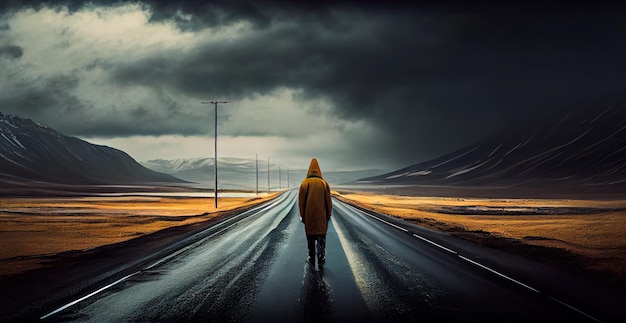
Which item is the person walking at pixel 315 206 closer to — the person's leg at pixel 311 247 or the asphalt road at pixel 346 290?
the person's leg at pixel 311 247

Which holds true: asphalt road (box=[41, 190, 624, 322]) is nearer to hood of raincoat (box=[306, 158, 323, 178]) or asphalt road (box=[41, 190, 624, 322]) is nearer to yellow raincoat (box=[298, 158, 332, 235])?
yellow raincoat (box=[298, 158, 332, 235])

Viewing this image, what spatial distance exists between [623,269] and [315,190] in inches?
313

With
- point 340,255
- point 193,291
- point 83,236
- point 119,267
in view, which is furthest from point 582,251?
point 83,236

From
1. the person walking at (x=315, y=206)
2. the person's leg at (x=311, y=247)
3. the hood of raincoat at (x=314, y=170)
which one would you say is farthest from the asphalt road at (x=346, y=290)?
the hood of raincoat at (x=314, y=170)

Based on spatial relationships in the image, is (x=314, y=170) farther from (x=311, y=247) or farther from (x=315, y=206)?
(x=311, y=247)

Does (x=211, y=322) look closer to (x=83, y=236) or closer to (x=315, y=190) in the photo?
(x=315, y=190)

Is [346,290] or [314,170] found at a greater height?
[314,170]

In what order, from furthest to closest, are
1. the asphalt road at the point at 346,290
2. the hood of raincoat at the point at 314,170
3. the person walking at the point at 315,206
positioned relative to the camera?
1. the hood of raincoat at the point at 314,170
2. the person walking at the point at 315,206
3. the asphalt road at the point at 346,290

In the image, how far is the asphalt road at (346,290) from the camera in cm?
644

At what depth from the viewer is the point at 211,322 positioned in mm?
6062

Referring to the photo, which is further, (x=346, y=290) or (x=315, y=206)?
(x=315, y=206)

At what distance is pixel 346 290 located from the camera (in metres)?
7.87

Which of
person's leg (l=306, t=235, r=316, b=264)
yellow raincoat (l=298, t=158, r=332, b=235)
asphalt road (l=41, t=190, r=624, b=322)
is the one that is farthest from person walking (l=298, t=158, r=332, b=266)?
asphalt road (l=41, t=190, r=624, b=322)

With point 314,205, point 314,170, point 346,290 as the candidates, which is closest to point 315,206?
point 314,205
